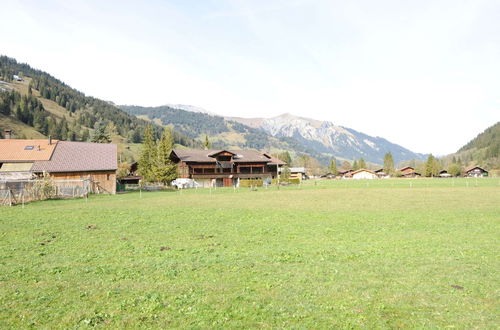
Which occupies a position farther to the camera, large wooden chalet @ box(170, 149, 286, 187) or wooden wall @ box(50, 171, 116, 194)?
large wooden chalet @ box(170, 149, 286, 187)

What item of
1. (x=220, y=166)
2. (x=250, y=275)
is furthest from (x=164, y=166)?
(x=250, y=275)

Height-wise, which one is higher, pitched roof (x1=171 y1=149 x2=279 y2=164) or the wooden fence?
pitched roof (x1=171 y1=149 x2=279 y2=164)

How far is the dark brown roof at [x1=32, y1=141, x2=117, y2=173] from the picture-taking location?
167ft

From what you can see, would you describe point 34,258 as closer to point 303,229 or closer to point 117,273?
point 117,273

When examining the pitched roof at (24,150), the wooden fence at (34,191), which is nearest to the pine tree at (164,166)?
the pitched roof at (24,150)

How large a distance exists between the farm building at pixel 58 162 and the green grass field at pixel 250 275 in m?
33.4

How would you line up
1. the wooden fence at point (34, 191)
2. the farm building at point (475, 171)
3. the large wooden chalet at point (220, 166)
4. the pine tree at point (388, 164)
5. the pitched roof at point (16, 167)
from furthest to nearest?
the pine tree at point (388, 164)
the farm building at point (475, 171)
the large wooden chalet at point (220, 166)
the pitched roof at point (16, 167)
the wooden fence at point (34, 191)

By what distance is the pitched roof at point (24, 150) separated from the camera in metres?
50.8

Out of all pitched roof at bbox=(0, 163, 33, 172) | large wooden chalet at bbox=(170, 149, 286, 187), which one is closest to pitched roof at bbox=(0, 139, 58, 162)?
pitched roof at bbox=(0, 163, 33, 172)

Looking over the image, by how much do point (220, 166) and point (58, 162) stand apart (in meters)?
37.0

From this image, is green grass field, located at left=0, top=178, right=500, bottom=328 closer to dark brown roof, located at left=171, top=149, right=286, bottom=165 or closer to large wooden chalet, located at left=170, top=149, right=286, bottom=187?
large wooden chalet, located at left=170, top=149, right=286, bottom=187

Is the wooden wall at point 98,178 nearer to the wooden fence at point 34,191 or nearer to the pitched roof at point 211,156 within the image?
the wooden fence at point 34,191

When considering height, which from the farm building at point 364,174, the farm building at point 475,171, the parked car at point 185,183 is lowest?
the parked car at point 185,183

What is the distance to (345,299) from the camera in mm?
8758
